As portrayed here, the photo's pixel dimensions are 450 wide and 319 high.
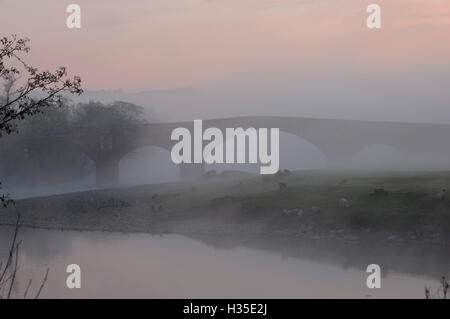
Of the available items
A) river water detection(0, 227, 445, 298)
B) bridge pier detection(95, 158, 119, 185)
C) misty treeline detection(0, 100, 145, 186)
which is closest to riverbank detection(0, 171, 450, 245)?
river water detection(0, 227, 445, 298)

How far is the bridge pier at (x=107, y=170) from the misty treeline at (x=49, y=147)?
3.59 meters

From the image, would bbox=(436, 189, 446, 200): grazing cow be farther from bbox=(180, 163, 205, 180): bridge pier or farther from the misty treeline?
the misty treeline

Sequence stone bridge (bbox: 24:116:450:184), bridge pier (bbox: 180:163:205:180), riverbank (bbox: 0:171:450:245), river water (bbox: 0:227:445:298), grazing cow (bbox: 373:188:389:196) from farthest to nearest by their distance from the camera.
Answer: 1. bridge pier (bbox: 180:163:205:180)
2. stone bridge (bbox: 24:116:450:184)
3. grazing cow (bbox: 373:188:389:196)
4. riverbank (bbox: 0:171:450:245)
5. river water (bbox: 0:227:445:298)

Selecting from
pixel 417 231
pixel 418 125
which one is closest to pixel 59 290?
pixel 417 231

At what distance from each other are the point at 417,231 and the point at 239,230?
12.6 m

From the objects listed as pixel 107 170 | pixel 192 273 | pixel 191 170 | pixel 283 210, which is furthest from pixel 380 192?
pixel 107 170

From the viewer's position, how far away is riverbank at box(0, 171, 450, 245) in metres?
44.9

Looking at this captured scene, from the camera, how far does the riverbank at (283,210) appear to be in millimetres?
44938

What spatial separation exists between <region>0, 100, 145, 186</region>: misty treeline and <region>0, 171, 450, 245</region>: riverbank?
30316 millimetres

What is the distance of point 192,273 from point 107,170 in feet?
238

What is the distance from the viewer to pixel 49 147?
326 ft

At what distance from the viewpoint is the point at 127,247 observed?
1706 inches

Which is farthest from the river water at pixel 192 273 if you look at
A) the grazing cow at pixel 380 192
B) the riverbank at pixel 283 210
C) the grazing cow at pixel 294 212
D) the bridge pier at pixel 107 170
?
the bridge pier at pixel 107 170

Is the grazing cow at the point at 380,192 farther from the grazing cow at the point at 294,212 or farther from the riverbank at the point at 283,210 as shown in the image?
the grazing cow at the point at 294,212
